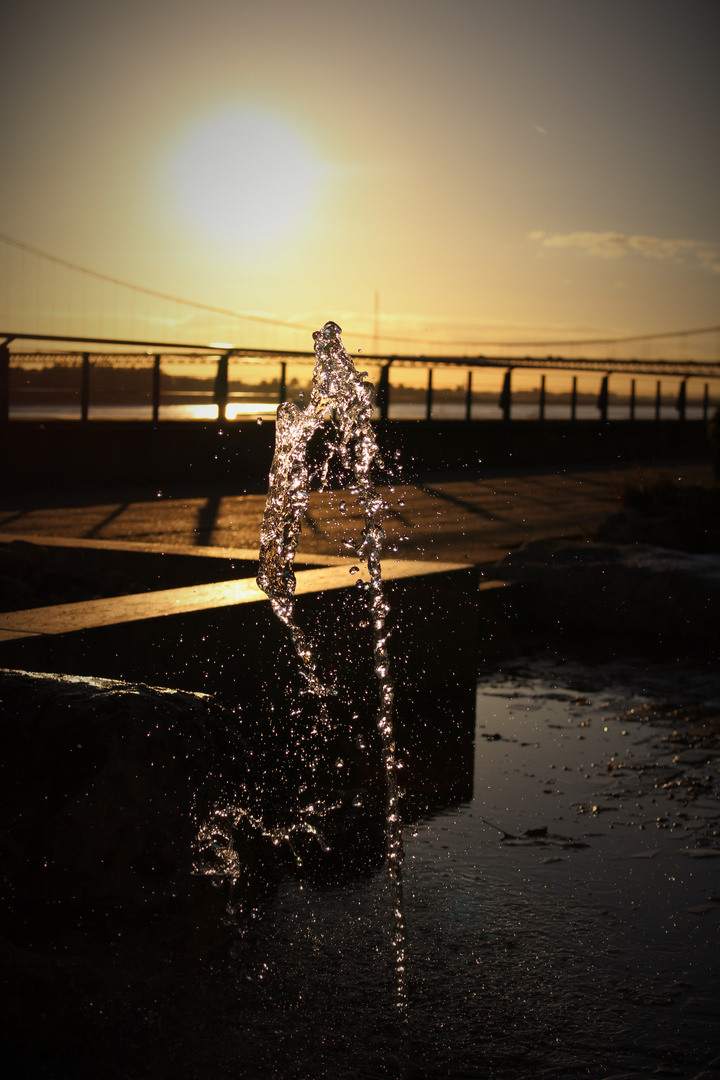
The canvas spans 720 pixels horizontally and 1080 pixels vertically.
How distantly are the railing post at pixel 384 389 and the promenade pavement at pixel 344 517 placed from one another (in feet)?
5.00

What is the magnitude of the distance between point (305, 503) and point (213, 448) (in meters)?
12.5

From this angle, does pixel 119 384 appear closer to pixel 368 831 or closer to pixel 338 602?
pixel 338 602

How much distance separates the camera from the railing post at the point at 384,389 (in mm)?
16906

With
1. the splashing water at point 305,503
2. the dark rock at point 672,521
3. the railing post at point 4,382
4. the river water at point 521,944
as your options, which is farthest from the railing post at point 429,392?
the river water at point 521,944

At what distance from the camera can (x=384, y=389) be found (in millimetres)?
16922

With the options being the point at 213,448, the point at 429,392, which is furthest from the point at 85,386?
the point at 429,392

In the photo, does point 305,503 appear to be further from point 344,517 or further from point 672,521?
point 344,517

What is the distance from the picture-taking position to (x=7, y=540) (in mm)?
5223

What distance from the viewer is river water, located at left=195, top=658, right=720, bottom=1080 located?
6.81 ft

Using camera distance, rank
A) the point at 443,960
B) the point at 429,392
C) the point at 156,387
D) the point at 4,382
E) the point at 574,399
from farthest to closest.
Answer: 1. the point at 574,399
2. the point at 429,392
3. the point at 156,387
4. the point at 4,382
5. the point at 443,960

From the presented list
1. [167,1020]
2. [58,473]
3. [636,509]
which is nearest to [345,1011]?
[167,1020]

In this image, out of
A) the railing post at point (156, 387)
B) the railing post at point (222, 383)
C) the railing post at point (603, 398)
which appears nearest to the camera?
the railing post at point (156, 387)

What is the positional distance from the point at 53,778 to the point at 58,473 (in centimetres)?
1299

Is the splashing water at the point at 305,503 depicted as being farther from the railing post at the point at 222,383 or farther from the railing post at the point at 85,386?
the railing post at the point at 222,383
